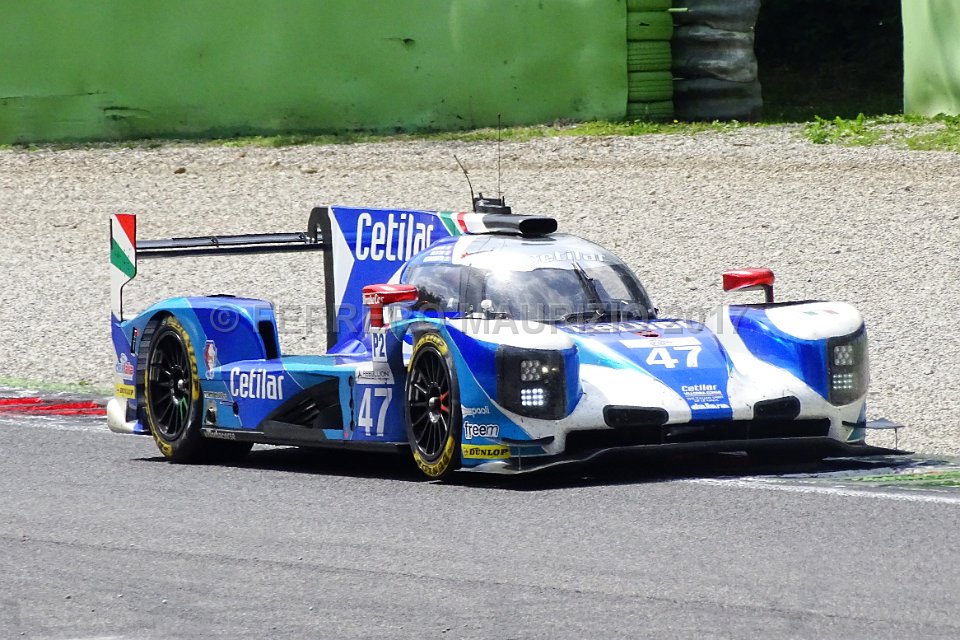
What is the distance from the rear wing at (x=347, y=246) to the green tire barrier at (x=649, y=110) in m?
9.31

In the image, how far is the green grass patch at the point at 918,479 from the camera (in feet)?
23.4

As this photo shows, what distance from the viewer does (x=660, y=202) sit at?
16578 millimetres

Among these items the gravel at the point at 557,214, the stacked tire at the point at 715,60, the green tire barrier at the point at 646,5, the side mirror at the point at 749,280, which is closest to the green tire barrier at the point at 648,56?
the stacked tire at the point at 715,60

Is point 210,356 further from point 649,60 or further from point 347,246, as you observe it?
point 649,60

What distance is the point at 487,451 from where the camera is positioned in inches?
288

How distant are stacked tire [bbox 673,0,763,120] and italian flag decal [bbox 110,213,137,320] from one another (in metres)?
9.93

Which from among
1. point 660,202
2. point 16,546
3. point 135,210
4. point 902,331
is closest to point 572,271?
point 16,546

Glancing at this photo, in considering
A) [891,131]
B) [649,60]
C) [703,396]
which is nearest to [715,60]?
[649,60]

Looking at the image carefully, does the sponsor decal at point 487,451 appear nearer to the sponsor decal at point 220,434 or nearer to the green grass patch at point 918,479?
the green grass patch at point 918,479

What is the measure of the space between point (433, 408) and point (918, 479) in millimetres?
2117

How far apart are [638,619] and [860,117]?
14.1 m

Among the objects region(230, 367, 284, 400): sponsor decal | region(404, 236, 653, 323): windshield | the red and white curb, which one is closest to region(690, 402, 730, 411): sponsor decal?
region(404, 236, 653, 323): windshield

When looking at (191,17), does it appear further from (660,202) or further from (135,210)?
(660,202)

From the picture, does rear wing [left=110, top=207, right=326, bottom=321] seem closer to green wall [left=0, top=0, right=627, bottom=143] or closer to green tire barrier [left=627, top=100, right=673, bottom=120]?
green wall [left=0, top=0, right=627, bottom=143]
